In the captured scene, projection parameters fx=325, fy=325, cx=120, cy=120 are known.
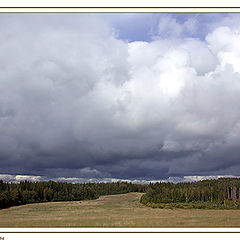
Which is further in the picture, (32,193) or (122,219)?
(32,193)

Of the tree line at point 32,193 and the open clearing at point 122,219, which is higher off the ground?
the tree line at point 32,193

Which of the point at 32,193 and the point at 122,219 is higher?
the point at 32,193

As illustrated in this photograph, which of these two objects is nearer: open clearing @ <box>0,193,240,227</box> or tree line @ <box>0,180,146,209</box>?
open clearing @ <box>0,193,240,227</box>

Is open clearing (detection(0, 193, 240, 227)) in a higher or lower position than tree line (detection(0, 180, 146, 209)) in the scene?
lower

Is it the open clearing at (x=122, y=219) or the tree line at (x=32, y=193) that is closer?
the open clearing at (x=122, y=219)

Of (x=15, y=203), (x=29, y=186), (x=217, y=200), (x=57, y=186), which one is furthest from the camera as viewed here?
(x=57, y=186)
